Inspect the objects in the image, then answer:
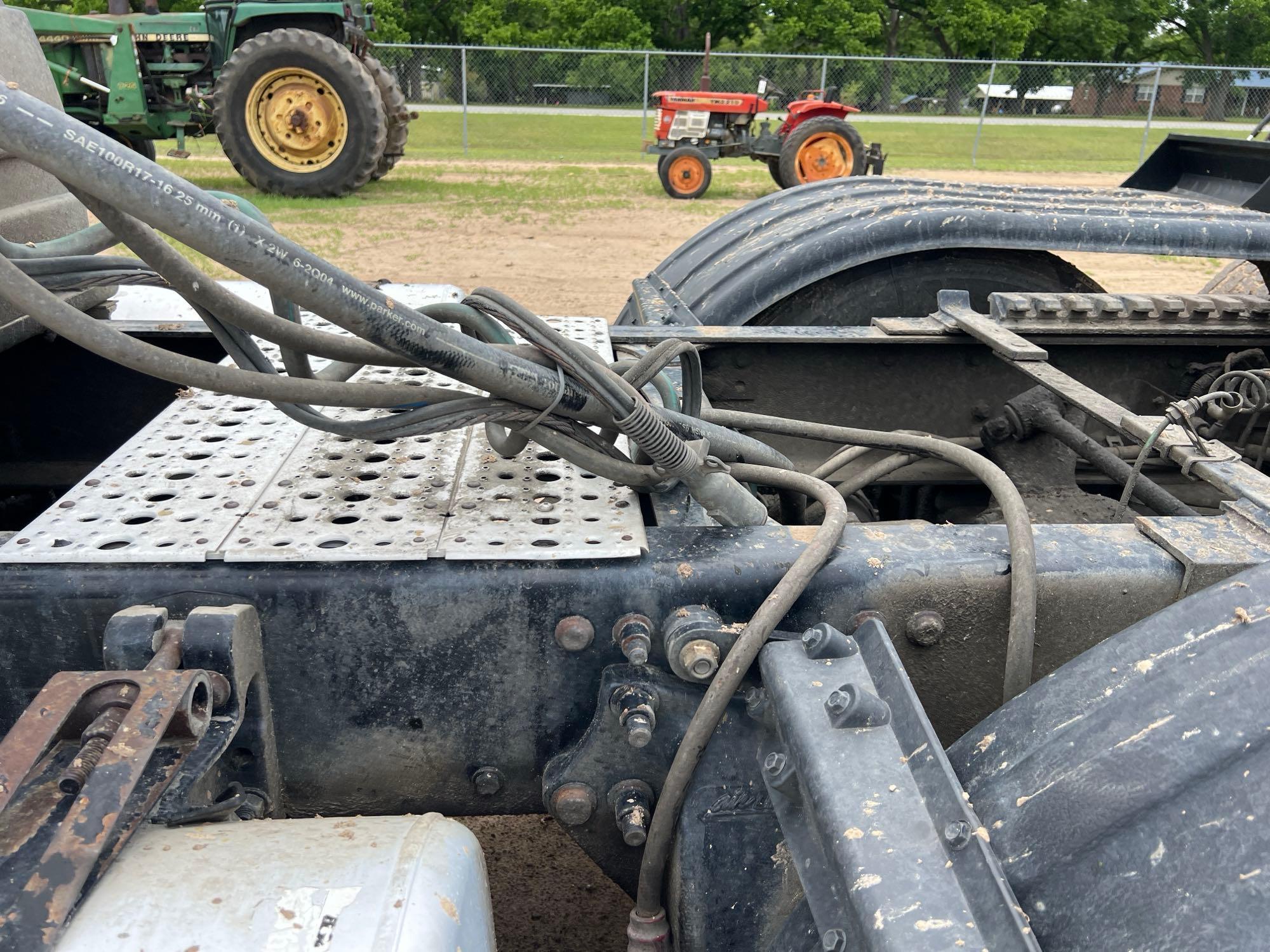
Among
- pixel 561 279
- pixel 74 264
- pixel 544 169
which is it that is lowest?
pixel 561 279

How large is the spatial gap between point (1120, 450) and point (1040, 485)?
12.6 inches

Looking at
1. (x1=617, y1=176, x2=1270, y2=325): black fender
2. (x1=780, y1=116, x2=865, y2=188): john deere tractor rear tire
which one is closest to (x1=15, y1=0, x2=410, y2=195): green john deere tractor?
(x1=780, y1=116, x2=865, y2=188): john deere tractor rear tire

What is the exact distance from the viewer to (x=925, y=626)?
1.40 metres

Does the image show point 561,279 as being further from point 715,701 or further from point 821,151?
point 715,701

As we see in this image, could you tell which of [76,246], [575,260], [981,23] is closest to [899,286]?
[76,246]

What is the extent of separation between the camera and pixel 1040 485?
7.72 ft

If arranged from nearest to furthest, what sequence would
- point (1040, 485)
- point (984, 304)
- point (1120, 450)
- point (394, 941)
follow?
point (394, 941)
point (1040, 485)
point (1120, 450)
point (984, 304)

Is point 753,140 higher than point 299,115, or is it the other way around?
point 299,115

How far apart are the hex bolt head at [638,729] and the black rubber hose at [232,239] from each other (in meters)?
0.43

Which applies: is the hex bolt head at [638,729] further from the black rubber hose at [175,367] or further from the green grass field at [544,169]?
the green grass field at [544,169]

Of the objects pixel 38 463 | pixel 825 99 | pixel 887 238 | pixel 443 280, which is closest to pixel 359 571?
pixel 38 463

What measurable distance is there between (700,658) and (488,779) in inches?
14.2

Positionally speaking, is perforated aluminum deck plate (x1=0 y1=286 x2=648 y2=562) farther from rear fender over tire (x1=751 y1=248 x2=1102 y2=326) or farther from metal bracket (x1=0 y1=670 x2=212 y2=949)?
rear fender over tire (x1=751 y1=248 x2=1102 y2=326)

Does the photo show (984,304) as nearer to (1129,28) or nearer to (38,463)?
(38,463)
